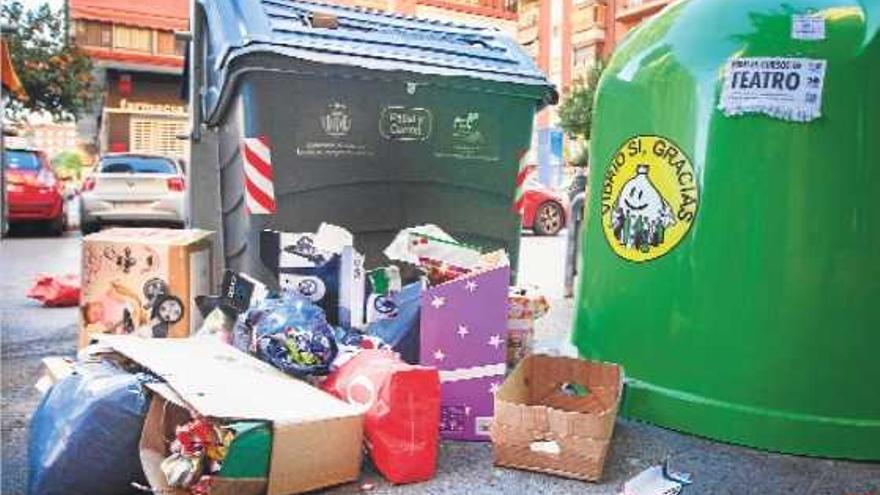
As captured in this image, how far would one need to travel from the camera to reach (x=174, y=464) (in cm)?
222

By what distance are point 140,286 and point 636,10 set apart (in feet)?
94.5

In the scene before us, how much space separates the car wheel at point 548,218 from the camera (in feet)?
42.0

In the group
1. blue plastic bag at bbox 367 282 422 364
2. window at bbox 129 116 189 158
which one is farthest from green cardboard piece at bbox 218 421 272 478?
window at bbox 129 116 189 158

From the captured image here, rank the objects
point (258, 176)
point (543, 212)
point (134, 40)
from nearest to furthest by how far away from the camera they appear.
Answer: point (258, 176) < point (543, 212) < point (134, 40)

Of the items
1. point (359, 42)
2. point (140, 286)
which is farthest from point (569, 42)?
point (140, 286)

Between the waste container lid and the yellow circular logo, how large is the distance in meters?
1.39

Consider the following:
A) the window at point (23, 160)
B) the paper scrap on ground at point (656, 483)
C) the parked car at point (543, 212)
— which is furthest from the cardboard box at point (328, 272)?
the parked car at point (543, 212)

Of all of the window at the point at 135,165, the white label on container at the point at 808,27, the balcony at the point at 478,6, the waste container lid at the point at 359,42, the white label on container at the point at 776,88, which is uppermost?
the balcony at the point at 478,6

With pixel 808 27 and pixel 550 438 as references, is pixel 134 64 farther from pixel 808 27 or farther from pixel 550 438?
pixel 550 438

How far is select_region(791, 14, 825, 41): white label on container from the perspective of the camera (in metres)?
2.85

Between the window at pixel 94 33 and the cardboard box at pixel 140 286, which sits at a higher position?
the window at pixel 94 33

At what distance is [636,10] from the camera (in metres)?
29.8

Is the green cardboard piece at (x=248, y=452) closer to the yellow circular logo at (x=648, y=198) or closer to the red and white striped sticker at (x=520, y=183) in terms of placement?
the yellow circular logo at (x=648, y=198)

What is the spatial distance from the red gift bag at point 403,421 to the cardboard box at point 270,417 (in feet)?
0.25
